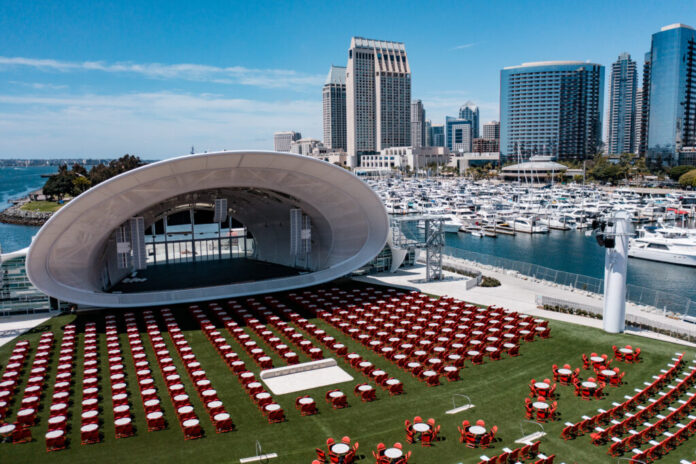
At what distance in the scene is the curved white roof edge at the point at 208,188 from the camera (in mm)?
23766

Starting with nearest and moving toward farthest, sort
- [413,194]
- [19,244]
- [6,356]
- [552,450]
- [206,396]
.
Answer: [552,450], [206,396], [6,356], [19,244], [413,194]

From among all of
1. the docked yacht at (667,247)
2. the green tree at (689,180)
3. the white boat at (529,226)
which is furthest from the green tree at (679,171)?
the docked yacht at (667,247)

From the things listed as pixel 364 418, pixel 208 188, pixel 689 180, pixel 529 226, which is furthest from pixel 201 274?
pixel 689 180

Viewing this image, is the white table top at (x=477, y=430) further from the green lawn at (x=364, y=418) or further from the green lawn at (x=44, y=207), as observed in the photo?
the green lawn at (x=44, y=207)

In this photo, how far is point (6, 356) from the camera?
68.3 feet

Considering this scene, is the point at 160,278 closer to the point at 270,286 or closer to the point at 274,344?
the point at 270,286

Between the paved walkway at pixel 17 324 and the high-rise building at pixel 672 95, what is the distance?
169094 millimetres

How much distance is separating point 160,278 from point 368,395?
22.3 meters

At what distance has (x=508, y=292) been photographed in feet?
103

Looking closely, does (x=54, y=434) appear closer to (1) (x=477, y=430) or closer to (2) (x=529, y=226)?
(1) (x=477, y=430)

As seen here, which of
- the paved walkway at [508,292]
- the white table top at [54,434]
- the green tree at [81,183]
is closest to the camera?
the white table top at [54,434]

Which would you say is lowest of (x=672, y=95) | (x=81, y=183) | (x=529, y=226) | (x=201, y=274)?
(x=529, y=226)

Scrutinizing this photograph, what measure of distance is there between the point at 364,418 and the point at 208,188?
16581 mm

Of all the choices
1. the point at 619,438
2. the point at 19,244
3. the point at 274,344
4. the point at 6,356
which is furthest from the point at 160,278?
the point at 19,244
